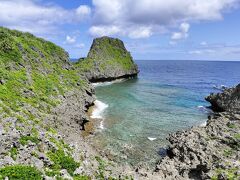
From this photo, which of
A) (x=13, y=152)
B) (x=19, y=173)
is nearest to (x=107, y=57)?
(x=13, y=152)

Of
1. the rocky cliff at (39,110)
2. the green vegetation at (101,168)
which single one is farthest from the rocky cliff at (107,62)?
the green vegetation at (101,168)

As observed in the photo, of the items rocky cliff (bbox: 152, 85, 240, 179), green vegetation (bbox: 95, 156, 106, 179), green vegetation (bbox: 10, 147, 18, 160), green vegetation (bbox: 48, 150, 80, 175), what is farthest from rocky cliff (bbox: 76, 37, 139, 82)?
green vegetation (bbox: 10, 147, 18, 160)

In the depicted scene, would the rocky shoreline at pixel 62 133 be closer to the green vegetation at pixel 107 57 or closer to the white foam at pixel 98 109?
the white foam at pixel 98 109

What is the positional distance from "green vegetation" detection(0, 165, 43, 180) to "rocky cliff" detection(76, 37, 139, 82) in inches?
3977

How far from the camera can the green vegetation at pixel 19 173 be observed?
24858mm

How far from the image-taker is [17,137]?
107 ft

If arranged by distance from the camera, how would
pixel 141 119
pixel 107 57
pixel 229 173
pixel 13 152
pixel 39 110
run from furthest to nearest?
pixel 107 57 < pixel 141 119 < pixel 39 110 < pixel 229 173 < pixel 13 152

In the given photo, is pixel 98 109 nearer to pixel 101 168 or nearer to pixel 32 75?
pixel 32 75

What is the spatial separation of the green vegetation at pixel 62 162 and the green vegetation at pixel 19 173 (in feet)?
11.7

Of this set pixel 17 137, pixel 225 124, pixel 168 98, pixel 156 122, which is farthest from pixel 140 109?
pixel 17 137

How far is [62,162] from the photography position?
31906mm

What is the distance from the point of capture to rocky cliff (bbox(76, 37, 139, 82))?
131 metres

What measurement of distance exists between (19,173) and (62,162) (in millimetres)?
6798

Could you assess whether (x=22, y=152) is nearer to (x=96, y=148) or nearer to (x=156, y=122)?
(x=96, y=148)
